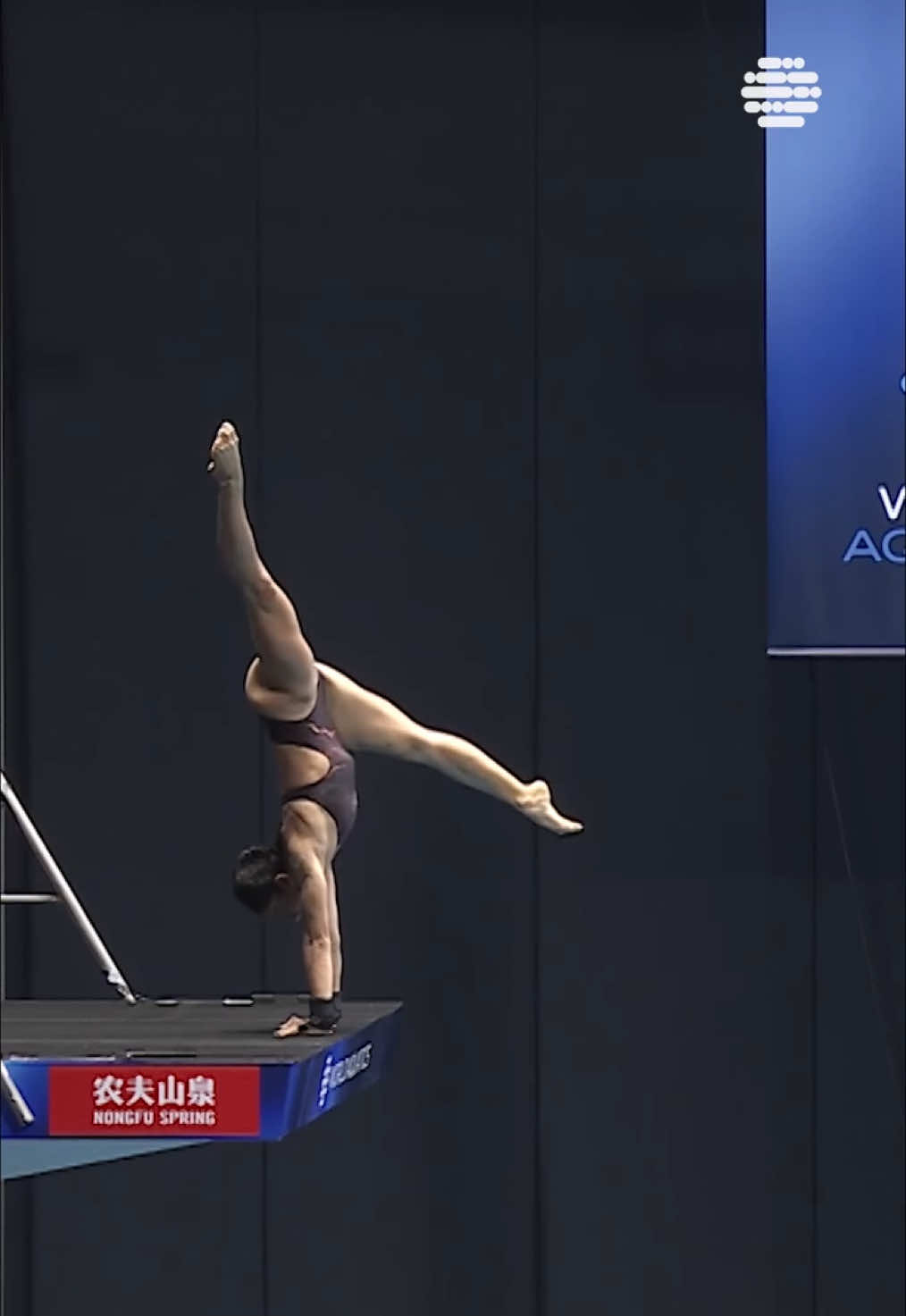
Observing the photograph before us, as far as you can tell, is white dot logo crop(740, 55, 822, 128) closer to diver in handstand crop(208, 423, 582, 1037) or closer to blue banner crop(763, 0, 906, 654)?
blue banner crop(763, 0, 906, 654)

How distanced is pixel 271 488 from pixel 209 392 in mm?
255

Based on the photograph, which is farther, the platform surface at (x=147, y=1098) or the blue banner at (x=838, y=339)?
the blue banner at (x=838, y=339)

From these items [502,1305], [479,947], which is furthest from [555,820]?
[502,1305]

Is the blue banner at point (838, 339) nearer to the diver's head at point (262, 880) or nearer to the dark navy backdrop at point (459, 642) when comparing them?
→ the dark navy backdrop at point (459, 642)

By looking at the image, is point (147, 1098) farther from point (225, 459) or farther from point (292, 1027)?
point (225, 459)

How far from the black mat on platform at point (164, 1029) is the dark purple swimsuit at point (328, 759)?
33 cm

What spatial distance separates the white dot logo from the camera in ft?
17.4

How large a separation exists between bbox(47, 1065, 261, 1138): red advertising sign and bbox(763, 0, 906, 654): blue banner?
101 inches

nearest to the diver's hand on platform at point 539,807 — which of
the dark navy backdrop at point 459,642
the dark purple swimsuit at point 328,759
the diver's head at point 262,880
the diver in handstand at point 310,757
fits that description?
the diver in handstand at point 310,757

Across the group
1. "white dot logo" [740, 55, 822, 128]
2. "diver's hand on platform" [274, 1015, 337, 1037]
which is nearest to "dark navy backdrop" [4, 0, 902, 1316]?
"white dot logo" [740, 55, 822, 128]

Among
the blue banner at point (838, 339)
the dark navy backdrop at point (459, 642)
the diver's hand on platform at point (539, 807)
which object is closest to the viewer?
the diver's hand on platform at point (539, 807)

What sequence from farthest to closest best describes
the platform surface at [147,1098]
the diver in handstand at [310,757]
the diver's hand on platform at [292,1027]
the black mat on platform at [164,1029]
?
the diver in handstand at [310,757], the diver's hand on platform at [292,1027], the black mat on platform at [164,1029], the platform surface at [147,1098]

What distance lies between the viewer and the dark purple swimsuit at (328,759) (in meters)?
3.76

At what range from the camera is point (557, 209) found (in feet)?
17.9
